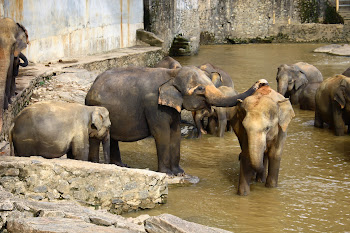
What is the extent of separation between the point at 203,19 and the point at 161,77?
66.3ft

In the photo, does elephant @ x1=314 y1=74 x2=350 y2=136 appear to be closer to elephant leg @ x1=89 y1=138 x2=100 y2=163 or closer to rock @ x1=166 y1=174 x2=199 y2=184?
rock @ x1=166 y1=174 x2=199 y2=184

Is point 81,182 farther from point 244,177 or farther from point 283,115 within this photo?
point 283,115

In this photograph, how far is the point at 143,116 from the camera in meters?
8.52

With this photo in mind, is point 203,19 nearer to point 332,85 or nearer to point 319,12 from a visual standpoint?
point 319,12

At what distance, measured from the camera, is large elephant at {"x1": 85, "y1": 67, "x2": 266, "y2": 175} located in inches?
324

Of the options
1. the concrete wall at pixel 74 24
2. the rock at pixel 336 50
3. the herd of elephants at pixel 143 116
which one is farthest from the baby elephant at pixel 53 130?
the rock at pixel 336 50

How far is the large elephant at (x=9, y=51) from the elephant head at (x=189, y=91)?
212cm

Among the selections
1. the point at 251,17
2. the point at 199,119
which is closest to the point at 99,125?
the point at 199,119

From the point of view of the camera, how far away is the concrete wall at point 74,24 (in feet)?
44.0

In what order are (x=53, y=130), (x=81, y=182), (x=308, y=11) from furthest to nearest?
(x=308, y=11), (x=53, y=130), (x=81, y=182)

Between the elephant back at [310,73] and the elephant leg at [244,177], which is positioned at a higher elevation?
the elephant back at [310,73]

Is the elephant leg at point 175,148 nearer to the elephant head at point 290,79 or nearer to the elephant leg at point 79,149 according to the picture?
the elephant leg at point 79,149

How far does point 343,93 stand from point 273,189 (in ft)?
12.6

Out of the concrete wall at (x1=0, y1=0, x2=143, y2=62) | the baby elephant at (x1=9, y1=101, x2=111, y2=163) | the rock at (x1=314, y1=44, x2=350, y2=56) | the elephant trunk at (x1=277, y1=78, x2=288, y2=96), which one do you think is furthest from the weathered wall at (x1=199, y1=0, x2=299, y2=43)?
the baby elephant at (x1=9, y1=101, x2=111, y2=163)
